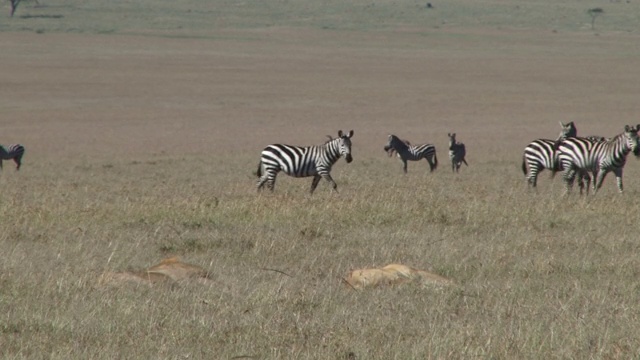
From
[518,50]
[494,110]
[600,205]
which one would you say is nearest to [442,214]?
[600,205]

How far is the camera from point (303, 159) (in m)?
18.3

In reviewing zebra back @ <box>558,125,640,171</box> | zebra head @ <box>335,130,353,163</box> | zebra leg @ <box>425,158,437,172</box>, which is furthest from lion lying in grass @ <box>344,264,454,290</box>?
zebra leg @ <box>425,158,437,172</box>

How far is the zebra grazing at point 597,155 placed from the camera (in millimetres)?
17078

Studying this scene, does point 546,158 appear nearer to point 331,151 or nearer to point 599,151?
point 599,151

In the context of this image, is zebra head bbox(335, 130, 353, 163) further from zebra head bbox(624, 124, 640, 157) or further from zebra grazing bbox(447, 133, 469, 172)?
zebra grazing bbox(447, 133, 469, 172)

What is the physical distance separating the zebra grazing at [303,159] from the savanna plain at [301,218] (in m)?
0.44

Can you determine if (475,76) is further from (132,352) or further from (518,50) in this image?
(132,352)

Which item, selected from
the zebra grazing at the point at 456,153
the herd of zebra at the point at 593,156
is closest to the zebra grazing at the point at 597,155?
the herd of zebra at the point at 593,156

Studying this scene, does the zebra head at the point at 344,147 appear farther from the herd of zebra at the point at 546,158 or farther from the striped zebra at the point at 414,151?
the striped zebra at the point at 414,151

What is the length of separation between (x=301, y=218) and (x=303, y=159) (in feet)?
20.3

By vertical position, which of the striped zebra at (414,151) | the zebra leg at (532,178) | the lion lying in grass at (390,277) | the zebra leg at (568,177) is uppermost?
the lion lying in grass at (390,277)

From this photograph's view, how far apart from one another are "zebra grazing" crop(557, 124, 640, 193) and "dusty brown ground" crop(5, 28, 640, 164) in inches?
615

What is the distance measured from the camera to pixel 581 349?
6.38m

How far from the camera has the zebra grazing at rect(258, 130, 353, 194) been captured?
59.8ft
